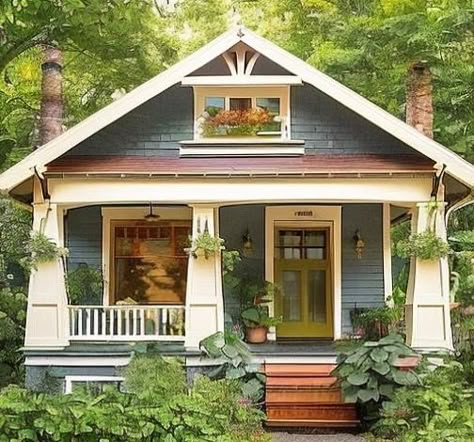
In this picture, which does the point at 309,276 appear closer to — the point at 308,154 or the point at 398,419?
the point at 308,154

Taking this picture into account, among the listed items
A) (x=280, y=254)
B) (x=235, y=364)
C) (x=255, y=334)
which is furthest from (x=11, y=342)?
(x=280, y=254)

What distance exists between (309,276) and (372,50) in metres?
7.01

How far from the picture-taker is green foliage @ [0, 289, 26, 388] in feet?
38.8

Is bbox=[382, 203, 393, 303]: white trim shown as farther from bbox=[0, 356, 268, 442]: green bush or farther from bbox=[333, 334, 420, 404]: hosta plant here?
bbox=[0, 356, 268, 442]: green bush

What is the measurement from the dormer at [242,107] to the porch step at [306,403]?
368 cm

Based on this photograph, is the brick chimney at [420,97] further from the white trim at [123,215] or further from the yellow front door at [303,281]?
the white trim at [123,215]

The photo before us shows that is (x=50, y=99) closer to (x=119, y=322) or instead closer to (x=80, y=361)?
(x=119, y=322)

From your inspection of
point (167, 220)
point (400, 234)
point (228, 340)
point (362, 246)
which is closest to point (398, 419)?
point (228, 340)

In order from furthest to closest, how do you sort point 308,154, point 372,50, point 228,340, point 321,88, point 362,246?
point 372,50
point 362,246
point 308,154
point 321,88
point 228,340

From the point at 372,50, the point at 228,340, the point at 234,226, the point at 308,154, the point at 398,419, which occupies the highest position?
the point at 372,50

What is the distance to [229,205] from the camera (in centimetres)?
1139

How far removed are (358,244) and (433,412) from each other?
505 cm

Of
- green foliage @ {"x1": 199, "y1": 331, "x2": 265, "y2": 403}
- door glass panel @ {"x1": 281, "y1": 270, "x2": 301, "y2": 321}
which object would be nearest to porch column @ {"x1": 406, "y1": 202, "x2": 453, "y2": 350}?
green foliage @ {"x1": 199, "y1": 331, "x2": 265, "y2": 403}

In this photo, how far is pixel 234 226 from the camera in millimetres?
12633
